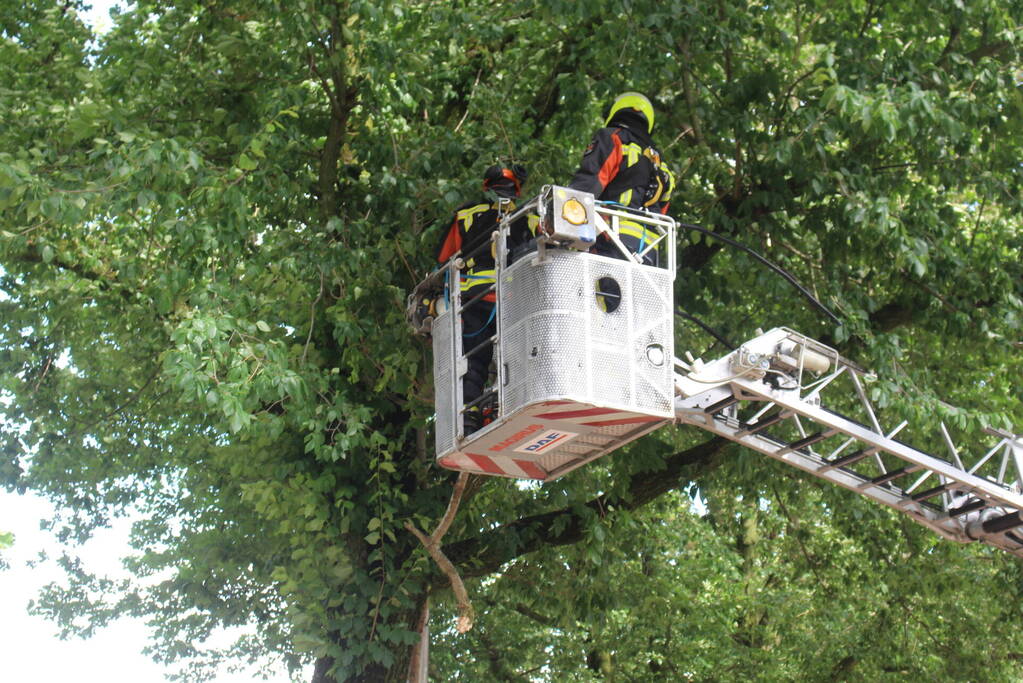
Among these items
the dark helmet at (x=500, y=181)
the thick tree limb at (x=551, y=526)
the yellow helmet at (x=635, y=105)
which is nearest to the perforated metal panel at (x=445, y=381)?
the dark helmet at (x=500, y=181)

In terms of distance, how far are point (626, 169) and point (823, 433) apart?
2335 millimetres

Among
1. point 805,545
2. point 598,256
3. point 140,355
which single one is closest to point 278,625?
point 140,355

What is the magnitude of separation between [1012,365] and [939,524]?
9.17 ft

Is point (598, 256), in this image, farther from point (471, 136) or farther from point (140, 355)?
point (140, 355)

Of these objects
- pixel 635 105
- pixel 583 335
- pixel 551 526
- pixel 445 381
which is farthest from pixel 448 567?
pixel 635 105

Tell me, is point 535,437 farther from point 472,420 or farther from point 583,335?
point 583,335

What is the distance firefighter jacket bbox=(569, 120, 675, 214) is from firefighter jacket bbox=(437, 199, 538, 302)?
0.43 meters

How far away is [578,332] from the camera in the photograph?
6.65 metres

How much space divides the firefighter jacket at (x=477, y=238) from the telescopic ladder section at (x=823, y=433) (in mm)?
1340

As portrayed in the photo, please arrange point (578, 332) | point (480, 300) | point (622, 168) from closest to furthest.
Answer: point (578, 332) < point (622, 168) < point (480, 300)

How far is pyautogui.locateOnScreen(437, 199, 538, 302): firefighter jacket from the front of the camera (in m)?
7.70

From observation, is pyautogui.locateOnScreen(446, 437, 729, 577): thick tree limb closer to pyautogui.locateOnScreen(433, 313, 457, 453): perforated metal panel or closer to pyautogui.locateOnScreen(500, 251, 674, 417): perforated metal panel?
pyautogui.locateOnScreen(433, 313, 457, 453): perforated metal panel

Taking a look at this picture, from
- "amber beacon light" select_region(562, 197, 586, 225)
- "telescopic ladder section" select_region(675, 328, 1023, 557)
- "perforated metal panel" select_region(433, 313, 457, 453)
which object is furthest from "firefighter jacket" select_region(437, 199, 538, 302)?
"telescopic ladder section" select_region(675, 328, 1023, 557)

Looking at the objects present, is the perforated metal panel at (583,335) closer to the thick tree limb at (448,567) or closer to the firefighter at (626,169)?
the firefighter at (626,169)
